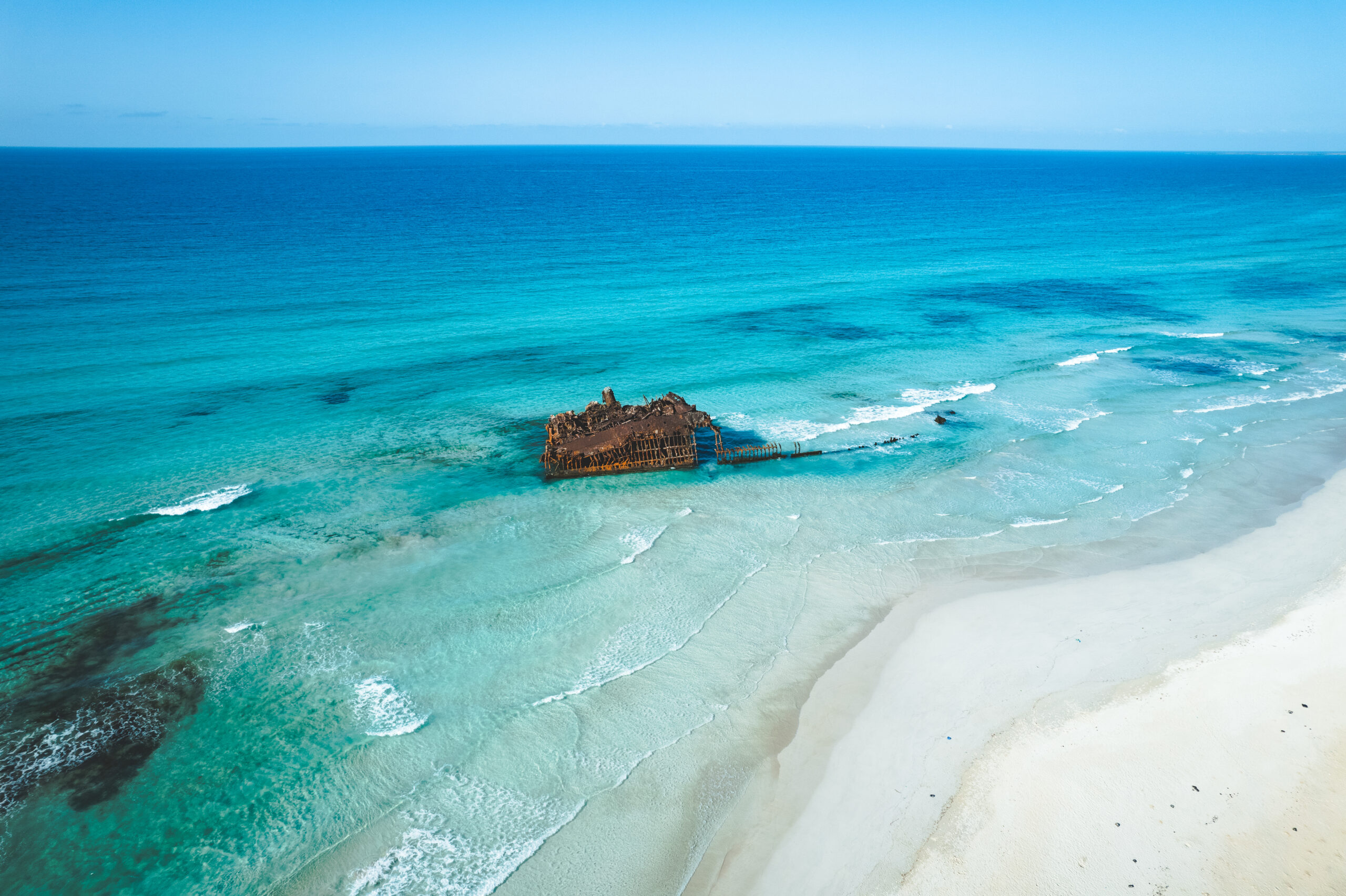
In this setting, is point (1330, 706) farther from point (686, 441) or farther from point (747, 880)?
point (686, 441)

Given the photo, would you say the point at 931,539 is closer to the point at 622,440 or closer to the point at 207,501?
the point at 622,440

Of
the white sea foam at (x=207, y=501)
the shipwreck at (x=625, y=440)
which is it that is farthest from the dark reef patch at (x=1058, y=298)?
the white sea foam at (x=207, y=501)

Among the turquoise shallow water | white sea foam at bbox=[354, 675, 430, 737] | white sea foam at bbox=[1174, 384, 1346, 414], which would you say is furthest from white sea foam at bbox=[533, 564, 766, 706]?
white sea foam at bbox=[1174, 384, 1346, 414]

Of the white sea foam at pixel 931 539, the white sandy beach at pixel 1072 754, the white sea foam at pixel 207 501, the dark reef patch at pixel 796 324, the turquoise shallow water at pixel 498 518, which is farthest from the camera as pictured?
the dark reef patch at pixel 796 324

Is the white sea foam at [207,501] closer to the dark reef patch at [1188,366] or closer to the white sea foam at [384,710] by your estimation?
the white sea foam at [384,710]

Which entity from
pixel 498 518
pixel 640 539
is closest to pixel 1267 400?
pixel 640 539

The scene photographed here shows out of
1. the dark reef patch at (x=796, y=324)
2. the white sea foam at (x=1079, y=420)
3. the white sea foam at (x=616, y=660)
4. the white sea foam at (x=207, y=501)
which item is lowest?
the white sea foam at (x=616, y=660)

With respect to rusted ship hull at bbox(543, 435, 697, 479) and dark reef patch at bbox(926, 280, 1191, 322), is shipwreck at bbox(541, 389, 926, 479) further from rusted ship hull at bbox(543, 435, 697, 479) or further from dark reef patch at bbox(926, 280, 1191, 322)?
dark reef patch at bbox(926, 280, 1191, 322)

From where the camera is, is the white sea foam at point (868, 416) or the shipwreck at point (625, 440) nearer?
the shipwreck at point (625, 440)
